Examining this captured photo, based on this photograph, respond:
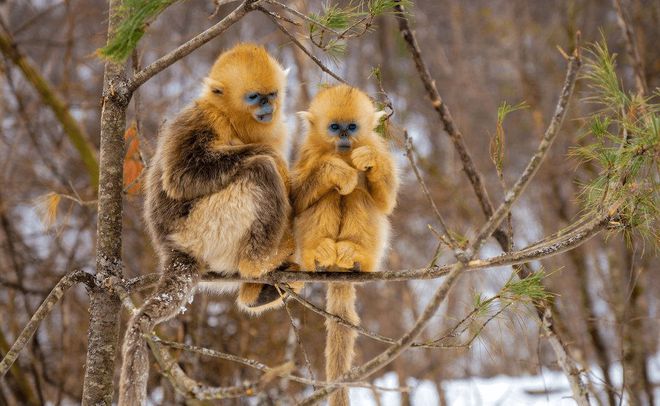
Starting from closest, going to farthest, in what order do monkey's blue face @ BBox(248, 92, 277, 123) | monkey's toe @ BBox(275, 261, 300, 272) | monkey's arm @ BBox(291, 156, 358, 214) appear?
monkey's arm @ BBox(291, 156, 358, 214) < monkey's toe @ BBox(275, 261, 300, 272) < monkey's blue face @ BBox(248, 92, 277, 123)

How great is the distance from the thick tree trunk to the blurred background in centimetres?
51

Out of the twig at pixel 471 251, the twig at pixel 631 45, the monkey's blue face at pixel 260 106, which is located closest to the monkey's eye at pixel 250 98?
the monkey's blue face at pixel 260 106

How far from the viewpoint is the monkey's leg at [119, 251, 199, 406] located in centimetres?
208

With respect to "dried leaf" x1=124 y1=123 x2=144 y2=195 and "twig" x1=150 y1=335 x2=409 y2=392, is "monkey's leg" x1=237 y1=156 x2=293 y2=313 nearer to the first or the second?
"twig" x1=150 y1=335 x2=409 y2=392

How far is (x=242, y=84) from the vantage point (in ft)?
11.4

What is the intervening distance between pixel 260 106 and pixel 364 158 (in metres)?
0.61

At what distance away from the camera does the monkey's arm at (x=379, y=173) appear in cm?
329

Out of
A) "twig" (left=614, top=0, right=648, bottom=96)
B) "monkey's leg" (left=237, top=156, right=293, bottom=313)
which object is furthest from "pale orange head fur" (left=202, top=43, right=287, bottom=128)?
"twig" (left=614, top=0, right=648, bottom=96)

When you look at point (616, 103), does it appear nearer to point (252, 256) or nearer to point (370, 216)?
point (370, 216)

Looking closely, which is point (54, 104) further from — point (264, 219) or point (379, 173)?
point (379, 173)

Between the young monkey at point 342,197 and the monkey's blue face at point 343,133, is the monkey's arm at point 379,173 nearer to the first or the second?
the young monkey at point 342,197

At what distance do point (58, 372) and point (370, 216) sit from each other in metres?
3.80

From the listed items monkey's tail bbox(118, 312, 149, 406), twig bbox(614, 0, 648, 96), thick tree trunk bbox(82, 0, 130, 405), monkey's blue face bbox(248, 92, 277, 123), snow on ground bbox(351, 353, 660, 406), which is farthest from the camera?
snow on ground bbox(351, 353, 660, 406)

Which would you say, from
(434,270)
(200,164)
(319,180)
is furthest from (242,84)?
(434,270)
